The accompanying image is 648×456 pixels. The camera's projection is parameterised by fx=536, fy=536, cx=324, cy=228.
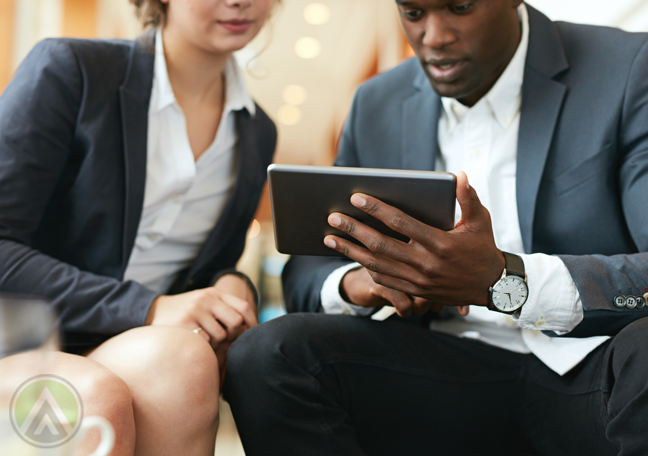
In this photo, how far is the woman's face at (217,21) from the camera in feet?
3.75

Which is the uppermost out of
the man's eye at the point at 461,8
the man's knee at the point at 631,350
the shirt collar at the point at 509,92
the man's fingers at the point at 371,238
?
the man's eye at the point at 461,8

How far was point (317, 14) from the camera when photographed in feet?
17.9

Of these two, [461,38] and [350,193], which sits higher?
[461,38]

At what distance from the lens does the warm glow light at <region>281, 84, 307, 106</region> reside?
24.6 ft

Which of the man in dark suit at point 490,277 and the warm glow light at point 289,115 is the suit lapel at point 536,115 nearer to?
the man in dark suit at point 490,277

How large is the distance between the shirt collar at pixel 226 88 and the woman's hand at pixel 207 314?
44cm

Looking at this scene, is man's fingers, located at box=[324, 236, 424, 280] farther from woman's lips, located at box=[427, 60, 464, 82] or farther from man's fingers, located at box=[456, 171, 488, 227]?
woman's lips, located at box=[427, 60, 464, 82]

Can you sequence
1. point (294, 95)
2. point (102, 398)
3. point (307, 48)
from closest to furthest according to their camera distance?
1. point (102, 398)
2. point (307, 48)
3. point (294, 95)

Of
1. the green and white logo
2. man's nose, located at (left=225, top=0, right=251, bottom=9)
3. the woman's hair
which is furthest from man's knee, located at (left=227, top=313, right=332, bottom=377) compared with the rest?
the woman's hair

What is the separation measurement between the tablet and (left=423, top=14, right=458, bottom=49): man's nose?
17.9 inches

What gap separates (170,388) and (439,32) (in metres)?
0.83

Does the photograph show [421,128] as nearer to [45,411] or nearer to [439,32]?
[439,32]

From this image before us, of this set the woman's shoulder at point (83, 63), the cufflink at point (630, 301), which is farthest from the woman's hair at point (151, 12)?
the cufflink at point (630, 301)

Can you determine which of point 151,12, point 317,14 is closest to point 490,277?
point 151,12
